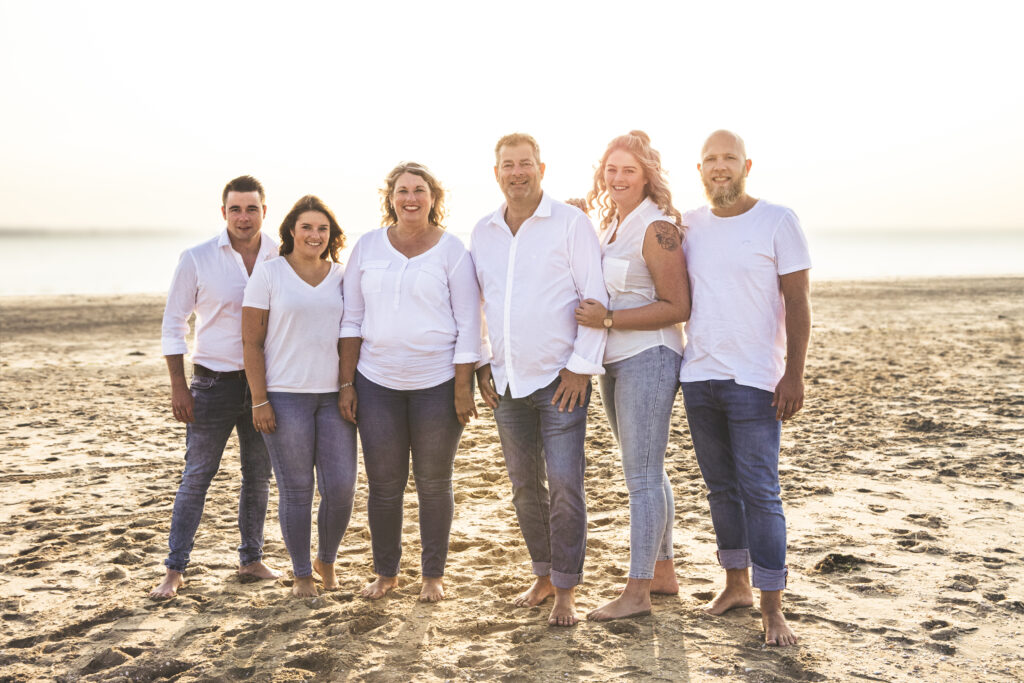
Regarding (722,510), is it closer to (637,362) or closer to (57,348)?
(637,362)

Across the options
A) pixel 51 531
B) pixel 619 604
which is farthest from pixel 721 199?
pixel 51 531

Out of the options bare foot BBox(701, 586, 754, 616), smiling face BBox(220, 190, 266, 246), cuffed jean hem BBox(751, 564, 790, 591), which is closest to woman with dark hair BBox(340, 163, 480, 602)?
smiling face BBox(220, 190, 266, 246)

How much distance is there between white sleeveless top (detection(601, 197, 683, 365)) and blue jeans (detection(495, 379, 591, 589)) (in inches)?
12.5

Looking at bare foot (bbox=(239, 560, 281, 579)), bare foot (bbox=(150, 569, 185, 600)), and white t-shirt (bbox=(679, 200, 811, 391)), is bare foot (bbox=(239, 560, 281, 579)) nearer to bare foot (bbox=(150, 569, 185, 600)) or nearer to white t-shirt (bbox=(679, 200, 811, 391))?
bare foot (bbox=(150, 569, 185, 600))

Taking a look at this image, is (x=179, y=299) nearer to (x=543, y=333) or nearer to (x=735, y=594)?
(x=543, y=333)

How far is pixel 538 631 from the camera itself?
3.80m

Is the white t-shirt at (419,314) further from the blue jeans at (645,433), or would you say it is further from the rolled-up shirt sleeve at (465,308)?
the blue jeans at (645,433)

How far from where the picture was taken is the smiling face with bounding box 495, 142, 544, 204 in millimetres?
3662

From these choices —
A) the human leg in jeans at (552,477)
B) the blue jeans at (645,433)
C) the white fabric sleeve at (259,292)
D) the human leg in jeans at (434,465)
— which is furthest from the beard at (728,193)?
the white fabric sleeve at (259,292)

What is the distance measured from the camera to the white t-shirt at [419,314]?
3826mm

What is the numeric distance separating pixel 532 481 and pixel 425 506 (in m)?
0.57

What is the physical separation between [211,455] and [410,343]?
129cm

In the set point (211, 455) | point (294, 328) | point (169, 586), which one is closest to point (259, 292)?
point (294, 328)

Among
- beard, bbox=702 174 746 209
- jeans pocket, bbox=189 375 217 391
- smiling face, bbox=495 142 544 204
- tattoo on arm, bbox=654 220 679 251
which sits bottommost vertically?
jeans pocket, bbox=189 375 217 391
